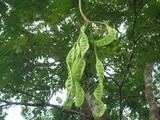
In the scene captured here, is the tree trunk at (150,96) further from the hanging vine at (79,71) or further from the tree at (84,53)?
the hanging vine at (79,71)

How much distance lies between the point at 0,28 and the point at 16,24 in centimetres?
39

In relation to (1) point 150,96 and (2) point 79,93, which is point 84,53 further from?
(1) point 150,96

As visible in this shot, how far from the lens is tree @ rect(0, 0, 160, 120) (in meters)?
3.42

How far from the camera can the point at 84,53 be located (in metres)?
1.45

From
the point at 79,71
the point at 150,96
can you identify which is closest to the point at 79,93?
the point at 79,71

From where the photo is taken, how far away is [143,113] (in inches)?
253

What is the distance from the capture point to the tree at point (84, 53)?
3.42 m

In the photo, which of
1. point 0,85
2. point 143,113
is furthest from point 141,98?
point 0,85

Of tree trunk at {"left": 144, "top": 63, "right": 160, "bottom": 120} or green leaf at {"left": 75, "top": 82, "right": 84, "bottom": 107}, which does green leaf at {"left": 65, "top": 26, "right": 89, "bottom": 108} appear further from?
tree trunk at {"left": 144, "top": 63, "right": 160, "bottom": 120}

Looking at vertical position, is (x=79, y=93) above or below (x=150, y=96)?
below

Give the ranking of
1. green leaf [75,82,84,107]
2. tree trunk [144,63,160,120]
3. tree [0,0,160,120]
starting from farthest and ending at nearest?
Result: tree trunk [144,63,160,120] → tree [0,0,160,120] → green leaf [75,82,84,107]

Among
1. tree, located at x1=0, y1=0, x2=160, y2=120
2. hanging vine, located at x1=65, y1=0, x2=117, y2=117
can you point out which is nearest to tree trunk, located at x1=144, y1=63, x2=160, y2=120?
tree, located at x1=0, y1=0, x2=160, y2=120

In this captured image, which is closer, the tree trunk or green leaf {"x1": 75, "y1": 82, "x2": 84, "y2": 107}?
green leaf {"x1": 75, "y1": 82, "x2": 84, "y2": 107}

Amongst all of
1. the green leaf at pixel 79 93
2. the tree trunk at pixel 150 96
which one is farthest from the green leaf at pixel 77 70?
the tree trunk at pixel 150 96
